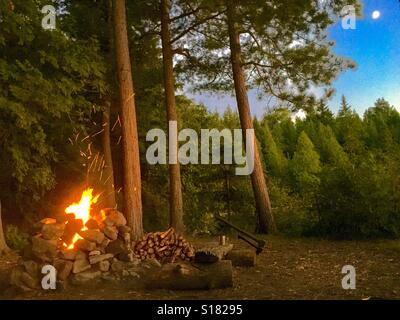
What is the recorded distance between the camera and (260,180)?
1406cm

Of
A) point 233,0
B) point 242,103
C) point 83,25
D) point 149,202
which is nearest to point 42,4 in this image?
point 83,25

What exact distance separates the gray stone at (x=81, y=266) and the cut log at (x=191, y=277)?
113 cm

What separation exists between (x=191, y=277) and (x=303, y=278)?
2.08m

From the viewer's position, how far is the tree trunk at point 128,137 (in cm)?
934

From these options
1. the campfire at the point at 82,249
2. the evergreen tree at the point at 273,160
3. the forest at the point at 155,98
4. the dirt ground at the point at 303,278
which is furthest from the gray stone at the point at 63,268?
the evergreen tree at the point at 273,160

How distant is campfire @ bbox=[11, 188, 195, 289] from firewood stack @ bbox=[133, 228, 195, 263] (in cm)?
2

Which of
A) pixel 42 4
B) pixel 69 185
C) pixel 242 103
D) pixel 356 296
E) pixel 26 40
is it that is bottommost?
pixel 356 296

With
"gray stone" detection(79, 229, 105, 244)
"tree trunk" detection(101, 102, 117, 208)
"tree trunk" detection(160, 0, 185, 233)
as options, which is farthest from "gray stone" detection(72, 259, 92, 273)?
"tree trunk" detection(101, 102, 117, 208)

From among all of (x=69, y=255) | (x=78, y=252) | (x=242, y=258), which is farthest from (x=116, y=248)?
(x=242, y=258)

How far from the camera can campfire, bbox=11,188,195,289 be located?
7133 mm

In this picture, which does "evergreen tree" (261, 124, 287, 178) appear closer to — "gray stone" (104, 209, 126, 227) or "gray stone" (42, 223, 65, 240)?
"gray stone" (104, 209, 126, 227)

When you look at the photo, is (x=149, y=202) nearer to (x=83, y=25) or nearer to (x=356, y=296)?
(x=83, y=25)

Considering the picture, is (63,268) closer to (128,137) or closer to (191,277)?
(191,277)

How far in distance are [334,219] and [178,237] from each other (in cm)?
551
